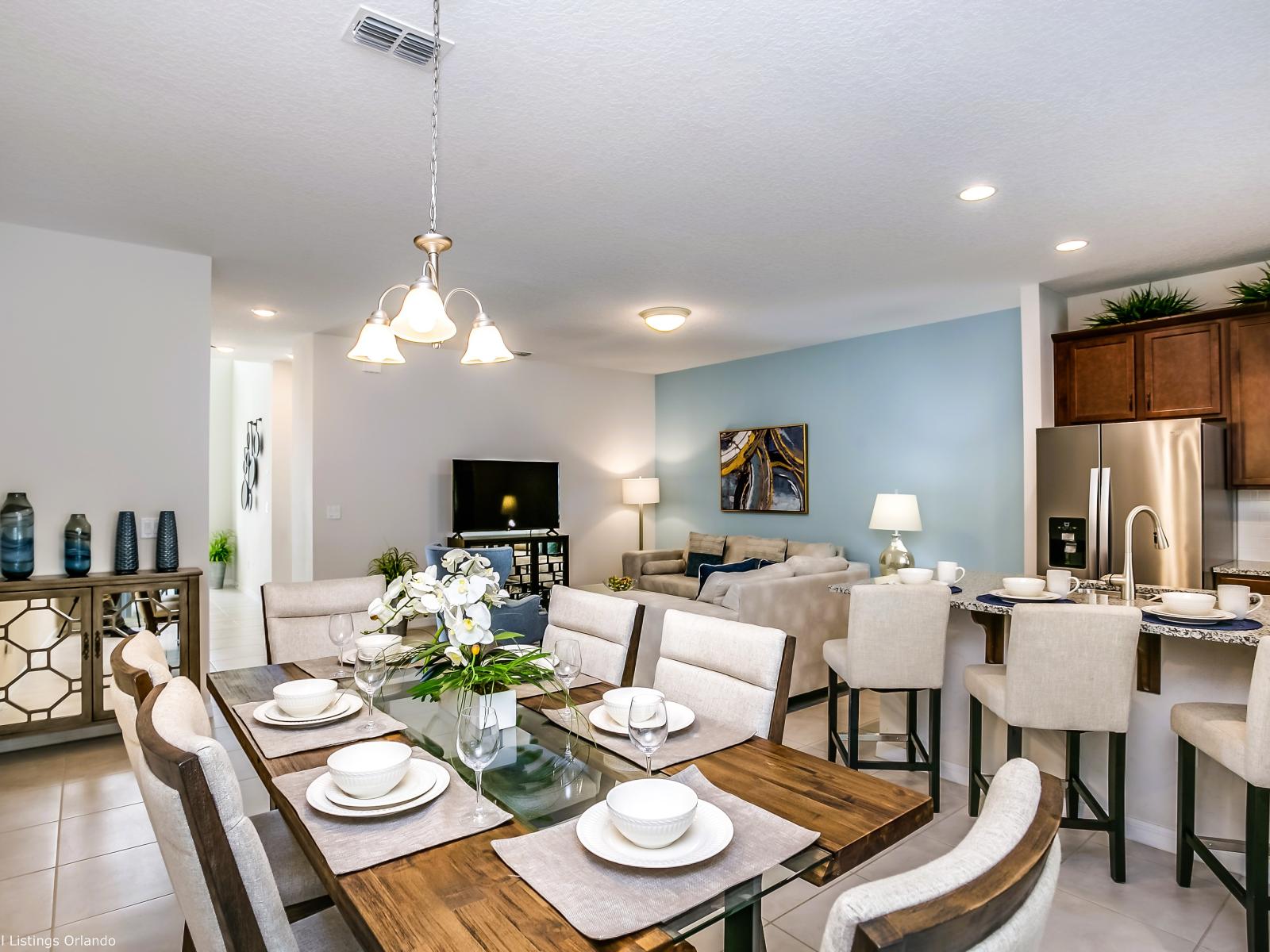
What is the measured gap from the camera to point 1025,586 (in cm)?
299

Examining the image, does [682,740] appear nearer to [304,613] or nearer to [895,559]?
[304,613]

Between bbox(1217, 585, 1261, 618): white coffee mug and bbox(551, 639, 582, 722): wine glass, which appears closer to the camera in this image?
bbox(551, 639, 582, 722): wine glass

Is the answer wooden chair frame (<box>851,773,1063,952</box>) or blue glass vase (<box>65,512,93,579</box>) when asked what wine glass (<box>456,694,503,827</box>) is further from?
blue glass vase (<box>65,512,93,579</box>)

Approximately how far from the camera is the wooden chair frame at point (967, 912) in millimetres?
631

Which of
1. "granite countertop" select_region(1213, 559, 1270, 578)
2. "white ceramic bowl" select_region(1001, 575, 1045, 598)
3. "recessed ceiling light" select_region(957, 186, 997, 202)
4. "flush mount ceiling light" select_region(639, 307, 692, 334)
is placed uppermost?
"recessed ceiling light" select_region(957, 186, 997, 202)

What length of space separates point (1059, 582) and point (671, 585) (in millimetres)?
3972

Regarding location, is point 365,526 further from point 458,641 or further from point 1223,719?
point 1223,719

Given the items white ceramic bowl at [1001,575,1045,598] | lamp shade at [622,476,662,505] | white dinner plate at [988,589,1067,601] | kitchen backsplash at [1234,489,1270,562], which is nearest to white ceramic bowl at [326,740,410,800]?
white dinner plate at [988,589,1067,601]

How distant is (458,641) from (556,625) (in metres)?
1.21

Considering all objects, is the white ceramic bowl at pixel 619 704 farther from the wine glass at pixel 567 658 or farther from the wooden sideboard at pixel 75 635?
the wooden sideboard at pixel 75 635

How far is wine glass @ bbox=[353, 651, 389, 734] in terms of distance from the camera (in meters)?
1.85

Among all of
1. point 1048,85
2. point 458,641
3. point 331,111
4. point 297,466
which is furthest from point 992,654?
point 297,466

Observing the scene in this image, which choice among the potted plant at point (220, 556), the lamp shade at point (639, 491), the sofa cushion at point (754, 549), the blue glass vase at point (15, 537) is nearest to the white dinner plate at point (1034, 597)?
the sofa cushion at point (754, 549)

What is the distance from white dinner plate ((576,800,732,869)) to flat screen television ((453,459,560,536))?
18.1 ft
